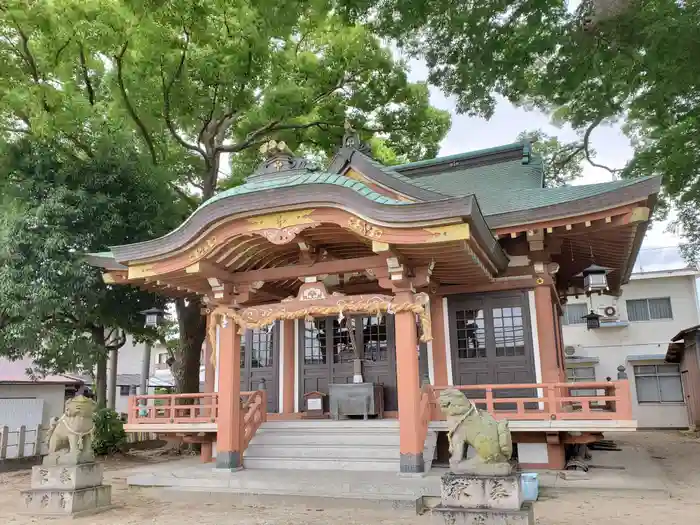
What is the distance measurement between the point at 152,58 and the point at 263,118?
316 centimetres

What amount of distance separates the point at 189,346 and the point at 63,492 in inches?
295

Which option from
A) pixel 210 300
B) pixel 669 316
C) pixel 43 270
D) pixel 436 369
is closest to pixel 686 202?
pixel 669 316

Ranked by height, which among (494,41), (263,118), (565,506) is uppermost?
(263,118)

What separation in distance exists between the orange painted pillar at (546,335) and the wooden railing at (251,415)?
5.01m

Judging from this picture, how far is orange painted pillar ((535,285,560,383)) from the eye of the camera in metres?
9.49

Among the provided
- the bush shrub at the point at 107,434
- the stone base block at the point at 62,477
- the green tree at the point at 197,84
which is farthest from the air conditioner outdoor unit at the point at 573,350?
the stone base block at the point at 62,477

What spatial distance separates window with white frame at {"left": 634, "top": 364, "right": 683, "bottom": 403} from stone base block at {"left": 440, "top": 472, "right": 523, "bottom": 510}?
19358 millimetres

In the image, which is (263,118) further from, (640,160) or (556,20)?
(640,160)

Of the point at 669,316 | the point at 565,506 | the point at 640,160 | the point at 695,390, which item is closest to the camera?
the point at 565,506

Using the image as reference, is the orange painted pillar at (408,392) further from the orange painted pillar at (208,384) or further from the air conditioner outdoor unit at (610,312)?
the air conditioner outdoor unit at (610,312)

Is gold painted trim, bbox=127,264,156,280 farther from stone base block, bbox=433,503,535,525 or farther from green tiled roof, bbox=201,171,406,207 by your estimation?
stone base block, bbox=433,503,535,525

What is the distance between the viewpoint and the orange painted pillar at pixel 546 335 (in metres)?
9.49

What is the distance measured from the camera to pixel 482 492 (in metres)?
5.12

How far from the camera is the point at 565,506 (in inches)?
264
